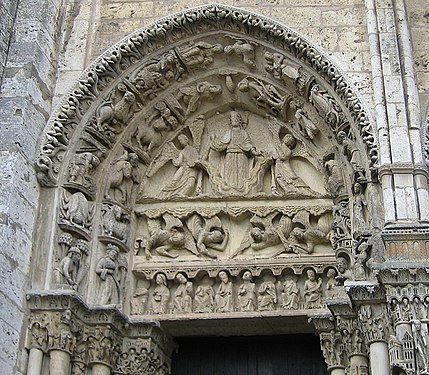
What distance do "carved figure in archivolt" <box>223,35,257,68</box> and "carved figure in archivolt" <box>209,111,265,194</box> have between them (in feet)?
1.58

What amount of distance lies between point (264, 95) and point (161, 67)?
34.5 inches

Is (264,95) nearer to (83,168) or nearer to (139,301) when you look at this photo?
(83,168)

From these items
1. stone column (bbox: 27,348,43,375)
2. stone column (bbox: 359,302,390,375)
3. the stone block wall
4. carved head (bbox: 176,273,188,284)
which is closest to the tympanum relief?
carved head (bbox: 176,273,188,284)

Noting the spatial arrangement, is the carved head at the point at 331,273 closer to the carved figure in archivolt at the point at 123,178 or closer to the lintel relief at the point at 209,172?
the lintel relief at the point at 209,172

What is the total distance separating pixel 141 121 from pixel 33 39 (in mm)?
1085

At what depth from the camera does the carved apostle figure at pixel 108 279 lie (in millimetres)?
5961

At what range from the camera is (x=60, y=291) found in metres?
5.60

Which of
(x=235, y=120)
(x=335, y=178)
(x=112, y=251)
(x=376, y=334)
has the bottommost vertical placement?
(x=376, y=334)

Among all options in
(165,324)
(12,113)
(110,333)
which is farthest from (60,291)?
(12,113)

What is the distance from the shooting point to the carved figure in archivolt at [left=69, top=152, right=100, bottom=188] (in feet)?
20.0

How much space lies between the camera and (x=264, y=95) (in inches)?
259

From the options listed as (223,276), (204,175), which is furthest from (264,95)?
(223,276)

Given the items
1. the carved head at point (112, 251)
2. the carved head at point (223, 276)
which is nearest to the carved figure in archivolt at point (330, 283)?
the carved head at point (223, 276)

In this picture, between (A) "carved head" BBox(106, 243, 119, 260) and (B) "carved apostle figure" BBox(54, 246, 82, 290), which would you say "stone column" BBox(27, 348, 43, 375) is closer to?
(B) "carved apostle figure" BBox(54, 246, 82, 290)
